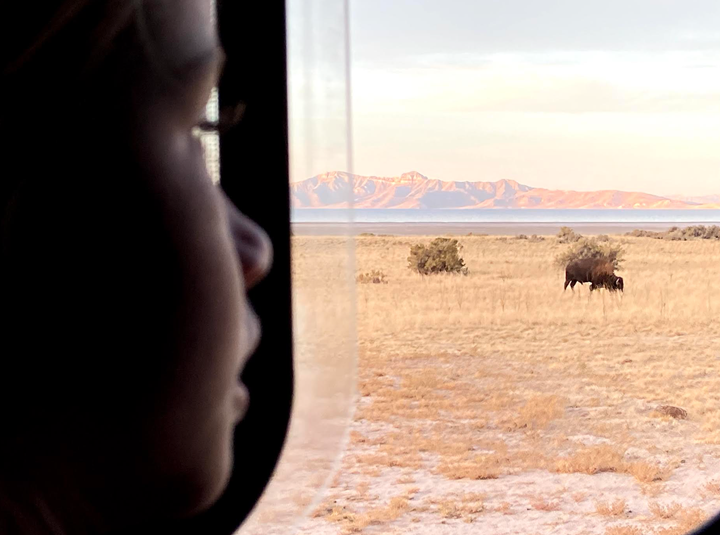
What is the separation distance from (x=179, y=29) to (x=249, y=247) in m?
0.14

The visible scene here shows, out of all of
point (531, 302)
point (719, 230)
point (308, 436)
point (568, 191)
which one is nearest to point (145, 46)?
point (308, 436)

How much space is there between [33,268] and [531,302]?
1136cm

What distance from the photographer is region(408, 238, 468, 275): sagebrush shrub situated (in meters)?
13.1

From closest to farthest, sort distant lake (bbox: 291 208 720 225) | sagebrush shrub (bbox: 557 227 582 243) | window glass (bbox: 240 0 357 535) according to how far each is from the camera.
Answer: window glass (bbox: 240 0 357 535) < sagebrush shrub (bbox: 557 227 582 243) < distant lake (bbox: 291 208 720 225)

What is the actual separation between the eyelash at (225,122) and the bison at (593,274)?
38.7 ft

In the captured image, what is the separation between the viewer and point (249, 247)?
20.4 inches

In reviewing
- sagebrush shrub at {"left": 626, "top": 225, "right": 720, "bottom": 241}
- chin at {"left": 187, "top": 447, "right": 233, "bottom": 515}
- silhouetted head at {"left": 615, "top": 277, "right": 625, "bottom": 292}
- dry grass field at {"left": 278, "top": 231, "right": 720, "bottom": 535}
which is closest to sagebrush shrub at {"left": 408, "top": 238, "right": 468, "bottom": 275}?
dry grass field at {"left": 278, "top": 231, "right": 720, "bottom": 535}

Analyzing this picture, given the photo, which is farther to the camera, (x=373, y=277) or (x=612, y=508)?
(x=373, y=277)

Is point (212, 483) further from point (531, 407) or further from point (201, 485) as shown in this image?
point (531, 407)

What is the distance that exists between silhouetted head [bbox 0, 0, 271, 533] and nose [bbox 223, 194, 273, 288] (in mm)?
31

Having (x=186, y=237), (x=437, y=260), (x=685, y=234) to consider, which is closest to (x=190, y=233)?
(x=186, y=237)

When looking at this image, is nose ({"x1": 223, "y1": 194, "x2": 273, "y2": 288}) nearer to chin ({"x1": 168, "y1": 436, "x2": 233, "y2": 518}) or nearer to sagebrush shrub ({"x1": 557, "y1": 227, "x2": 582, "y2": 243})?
chin ({"x1": 168, "y1": 436, "x2": 233, "y2": 518})

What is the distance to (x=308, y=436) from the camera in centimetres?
70

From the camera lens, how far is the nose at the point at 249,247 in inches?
20.2
